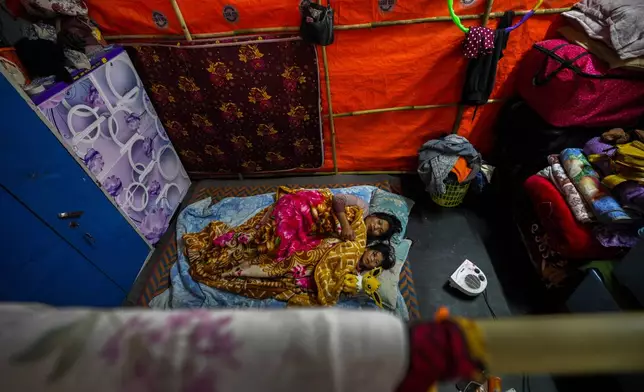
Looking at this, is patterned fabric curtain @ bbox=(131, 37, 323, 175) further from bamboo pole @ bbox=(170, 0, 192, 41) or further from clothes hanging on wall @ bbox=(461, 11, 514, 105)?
clothes hanging on wall @ bbox=(461, 11, 514, 105)

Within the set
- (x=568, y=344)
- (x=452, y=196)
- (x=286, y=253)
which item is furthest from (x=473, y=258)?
(x=568, y=344)

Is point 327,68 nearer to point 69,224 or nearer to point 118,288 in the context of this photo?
point 69,224

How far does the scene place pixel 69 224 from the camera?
159 centimetres

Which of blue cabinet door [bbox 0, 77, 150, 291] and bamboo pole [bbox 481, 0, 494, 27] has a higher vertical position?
bamboo pole [bbox 481, 0, 494, 27]

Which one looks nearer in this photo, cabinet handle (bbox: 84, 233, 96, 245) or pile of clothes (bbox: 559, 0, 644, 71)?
pile of clothes (bbox: 559, 0, 644, 71)

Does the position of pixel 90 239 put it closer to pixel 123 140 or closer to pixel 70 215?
pixel 70 215

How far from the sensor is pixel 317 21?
5.58 ft

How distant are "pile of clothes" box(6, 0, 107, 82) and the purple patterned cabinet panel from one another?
106 mm

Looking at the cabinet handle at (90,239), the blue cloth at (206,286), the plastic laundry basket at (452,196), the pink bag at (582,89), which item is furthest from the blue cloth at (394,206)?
the cabinet handle at (90,239)

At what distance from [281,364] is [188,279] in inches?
73.9

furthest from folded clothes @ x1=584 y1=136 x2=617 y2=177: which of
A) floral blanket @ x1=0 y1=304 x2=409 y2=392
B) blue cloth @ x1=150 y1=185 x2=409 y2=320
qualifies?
floral blanket @ x1=0 y1=304 x2=409 y2=392

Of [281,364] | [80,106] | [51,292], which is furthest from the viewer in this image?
[80,106]

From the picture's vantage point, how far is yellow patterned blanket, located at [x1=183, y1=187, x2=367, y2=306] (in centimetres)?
184

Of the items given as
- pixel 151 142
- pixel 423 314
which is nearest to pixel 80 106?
pixel 151 142
